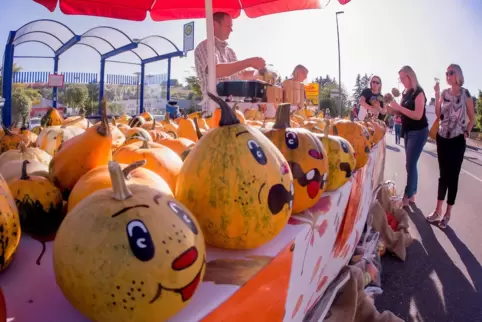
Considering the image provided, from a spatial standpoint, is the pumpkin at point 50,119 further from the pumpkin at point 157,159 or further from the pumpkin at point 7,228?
the pumpkin at point 7,228

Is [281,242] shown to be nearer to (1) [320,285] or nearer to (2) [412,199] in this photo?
(1) [320,285]

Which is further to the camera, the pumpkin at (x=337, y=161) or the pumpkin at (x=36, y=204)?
the pumpkin at (x=337, y=161)

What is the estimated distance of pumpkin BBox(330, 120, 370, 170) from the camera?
2.32m

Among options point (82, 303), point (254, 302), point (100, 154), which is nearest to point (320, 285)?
point (254, 302)

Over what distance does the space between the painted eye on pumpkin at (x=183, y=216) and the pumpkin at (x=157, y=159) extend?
38 cm

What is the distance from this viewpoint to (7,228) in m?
0.69

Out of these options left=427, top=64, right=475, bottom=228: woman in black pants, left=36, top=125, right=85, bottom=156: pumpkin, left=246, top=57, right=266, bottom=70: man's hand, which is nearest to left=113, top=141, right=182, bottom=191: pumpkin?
left=36, top=125, right=85, bottom=156: pumpkin

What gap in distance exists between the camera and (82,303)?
1.99 ft

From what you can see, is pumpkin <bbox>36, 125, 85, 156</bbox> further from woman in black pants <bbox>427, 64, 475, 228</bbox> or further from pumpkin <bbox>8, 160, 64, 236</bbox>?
woman in black pants <bbox>427, 64, 475, 228</bbox>

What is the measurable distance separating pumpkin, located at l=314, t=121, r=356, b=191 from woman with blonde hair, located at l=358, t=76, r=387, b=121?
4.21 m

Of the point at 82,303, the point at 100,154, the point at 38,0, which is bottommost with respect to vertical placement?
the point at 82,303

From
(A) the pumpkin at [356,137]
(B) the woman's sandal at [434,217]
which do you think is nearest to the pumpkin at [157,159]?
(A) the pumpkin at [356,137]

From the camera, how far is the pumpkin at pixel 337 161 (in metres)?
1.66

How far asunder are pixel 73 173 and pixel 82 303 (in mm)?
504
